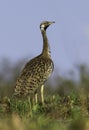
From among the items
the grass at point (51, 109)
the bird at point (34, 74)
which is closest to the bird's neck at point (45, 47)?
the bird at point (34, 74)

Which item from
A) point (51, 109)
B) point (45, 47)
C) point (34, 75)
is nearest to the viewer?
point (51, 109)

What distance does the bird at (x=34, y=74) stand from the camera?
14469 mm

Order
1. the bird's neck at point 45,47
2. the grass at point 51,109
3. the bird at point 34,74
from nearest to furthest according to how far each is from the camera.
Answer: the grass at point 51,109 → the bird at point 34,74 → the bird's neck at point 45,47

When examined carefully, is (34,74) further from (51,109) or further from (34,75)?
(51,109)

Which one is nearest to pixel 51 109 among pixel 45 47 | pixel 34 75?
pixel 34 75

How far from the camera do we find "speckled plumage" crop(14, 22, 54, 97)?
14469mm

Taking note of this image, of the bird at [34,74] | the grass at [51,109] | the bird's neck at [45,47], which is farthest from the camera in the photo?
the bird's neck at [45,47]

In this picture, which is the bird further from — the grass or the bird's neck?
the grass

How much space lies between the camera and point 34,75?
15070 millimetres

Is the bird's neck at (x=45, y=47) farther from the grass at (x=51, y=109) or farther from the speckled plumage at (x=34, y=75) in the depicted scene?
the grass at (x=51, y=109)

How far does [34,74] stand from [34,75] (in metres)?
0.03

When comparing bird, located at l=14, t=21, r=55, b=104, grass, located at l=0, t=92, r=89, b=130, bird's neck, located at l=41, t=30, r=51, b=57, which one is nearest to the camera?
grass, located at l=0, t=92, r=89, b=130

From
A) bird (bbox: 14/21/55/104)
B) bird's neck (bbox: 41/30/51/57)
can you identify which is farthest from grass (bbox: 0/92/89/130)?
bird's neck (bbox: 41/30/51/57)

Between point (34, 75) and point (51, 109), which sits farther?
point (34, 75)
